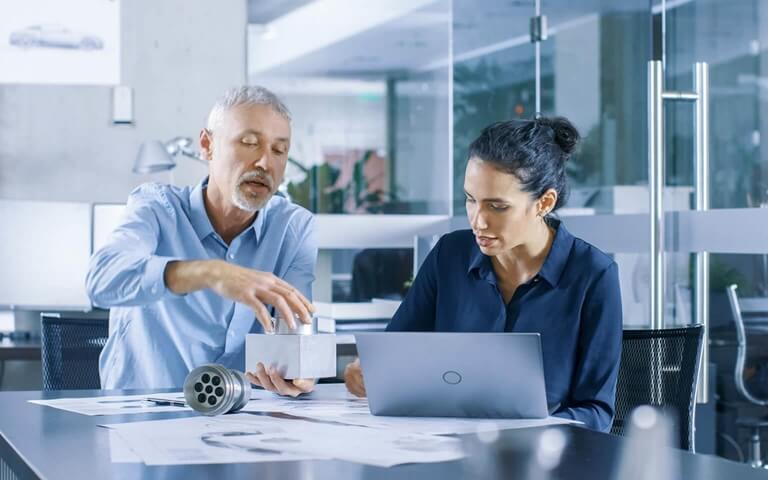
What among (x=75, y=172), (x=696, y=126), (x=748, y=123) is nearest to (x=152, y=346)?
(x=696, y=126)

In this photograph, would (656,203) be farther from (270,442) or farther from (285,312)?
(270,442)

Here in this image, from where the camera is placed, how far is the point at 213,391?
1800 mm

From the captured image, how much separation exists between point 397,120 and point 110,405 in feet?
11.8

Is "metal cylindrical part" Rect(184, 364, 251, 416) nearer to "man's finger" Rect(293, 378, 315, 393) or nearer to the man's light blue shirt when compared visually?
"man's finger" Rect(293, 378, 315, 393)

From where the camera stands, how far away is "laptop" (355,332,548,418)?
174 centimetres

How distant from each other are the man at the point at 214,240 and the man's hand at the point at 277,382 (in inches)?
18.0

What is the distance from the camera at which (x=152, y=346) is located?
256 centimetres

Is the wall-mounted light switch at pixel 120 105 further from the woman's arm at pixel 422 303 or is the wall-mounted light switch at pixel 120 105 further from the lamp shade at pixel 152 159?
the woman's arm at pixel 422 303

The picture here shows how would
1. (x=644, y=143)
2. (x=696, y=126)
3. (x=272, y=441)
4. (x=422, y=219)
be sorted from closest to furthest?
(x=272, y=441) < (x=696, y=126) < (x=644, y=143) < (x=422, y=219)

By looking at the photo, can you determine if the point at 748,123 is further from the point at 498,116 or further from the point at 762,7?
the point at 498,116

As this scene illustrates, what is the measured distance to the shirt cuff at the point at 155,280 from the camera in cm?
216

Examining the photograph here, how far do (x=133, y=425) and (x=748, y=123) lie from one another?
2.78 metres

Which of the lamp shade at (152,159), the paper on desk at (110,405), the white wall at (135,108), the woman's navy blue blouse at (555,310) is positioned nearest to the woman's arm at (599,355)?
the woman's navy blue blouse at (555,310)

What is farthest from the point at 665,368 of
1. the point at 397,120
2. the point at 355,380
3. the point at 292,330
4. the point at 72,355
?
the point at 397,120
